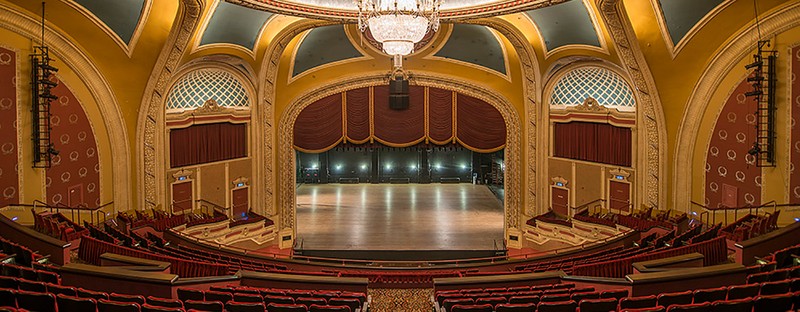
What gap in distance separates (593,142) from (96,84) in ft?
43.9

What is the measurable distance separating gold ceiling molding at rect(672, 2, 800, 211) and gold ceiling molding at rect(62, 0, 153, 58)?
478 inches

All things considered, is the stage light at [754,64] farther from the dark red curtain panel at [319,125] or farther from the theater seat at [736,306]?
the dark red curtain panel at [319,125]

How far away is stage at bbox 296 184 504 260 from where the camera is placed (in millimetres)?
18641

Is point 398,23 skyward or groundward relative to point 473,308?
skyward

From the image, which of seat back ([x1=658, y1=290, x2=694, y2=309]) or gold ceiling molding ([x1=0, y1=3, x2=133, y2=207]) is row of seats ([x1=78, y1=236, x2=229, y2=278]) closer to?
gold ceiling molding ([x1=0, y1=3, x2=133, y2=207])

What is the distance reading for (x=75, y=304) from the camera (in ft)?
19.2

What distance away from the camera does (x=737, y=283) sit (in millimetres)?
7785

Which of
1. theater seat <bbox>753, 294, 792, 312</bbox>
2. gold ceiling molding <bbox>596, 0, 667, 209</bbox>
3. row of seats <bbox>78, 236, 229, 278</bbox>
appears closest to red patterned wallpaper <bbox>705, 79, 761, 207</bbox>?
gold ceiling molding <bbox>596, 0, 667, 209</bbox>

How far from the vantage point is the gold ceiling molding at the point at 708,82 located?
12.3m

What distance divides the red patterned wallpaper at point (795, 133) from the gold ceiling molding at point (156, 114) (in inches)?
481

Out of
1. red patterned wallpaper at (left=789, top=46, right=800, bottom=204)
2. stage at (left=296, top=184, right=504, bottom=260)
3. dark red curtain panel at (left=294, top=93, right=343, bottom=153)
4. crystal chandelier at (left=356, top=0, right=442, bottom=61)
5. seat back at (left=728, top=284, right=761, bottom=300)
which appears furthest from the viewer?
Result: dark red curtain panel at (left=294, top=93, right=343, bottom=153)

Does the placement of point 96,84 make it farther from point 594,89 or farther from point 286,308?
point 594,89

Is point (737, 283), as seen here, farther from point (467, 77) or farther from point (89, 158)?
point (467, 77)

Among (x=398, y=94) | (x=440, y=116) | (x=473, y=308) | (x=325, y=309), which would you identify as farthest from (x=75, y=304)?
(x=440, y=116)
